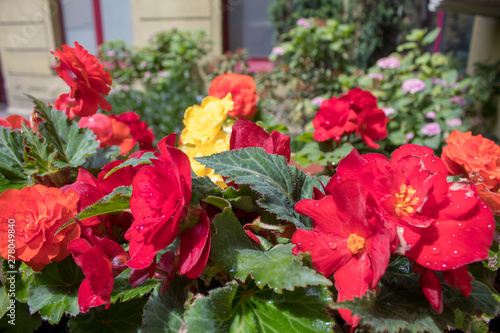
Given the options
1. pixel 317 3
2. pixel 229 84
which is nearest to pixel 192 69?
pixel 317 3

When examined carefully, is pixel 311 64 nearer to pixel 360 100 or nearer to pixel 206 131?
pixel 360 100

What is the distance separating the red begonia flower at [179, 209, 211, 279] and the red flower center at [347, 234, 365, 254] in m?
0.17

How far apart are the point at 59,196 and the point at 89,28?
20.8 ft

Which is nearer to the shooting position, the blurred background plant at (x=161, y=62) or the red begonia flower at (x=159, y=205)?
the red begonia flower at (x=159, y=205)

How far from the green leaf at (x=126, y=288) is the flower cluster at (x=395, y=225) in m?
0.22

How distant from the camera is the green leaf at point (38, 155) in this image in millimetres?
662

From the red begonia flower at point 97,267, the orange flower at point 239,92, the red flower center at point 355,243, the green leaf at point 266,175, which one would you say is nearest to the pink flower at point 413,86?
the orange flower at point 239,92

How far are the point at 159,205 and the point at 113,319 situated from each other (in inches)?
10.1

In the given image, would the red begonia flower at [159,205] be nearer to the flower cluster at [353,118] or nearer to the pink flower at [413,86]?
the flower cluster at [353,118]

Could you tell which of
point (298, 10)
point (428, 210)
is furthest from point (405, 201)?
point (298, 10)

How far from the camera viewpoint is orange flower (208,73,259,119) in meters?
0.95

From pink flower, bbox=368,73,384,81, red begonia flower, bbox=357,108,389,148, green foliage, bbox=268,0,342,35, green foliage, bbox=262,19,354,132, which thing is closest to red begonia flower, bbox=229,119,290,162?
red begonia flower, bbox=357,108,389,148

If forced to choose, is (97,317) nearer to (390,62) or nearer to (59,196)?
(59,196)

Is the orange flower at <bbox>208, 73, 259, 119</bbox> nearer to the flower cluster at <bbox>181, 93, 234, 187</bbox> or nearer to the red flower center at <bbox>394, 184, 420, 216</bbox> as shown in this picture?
the flower cluster at <bbox>181, 93, 234, 187</bbox>
